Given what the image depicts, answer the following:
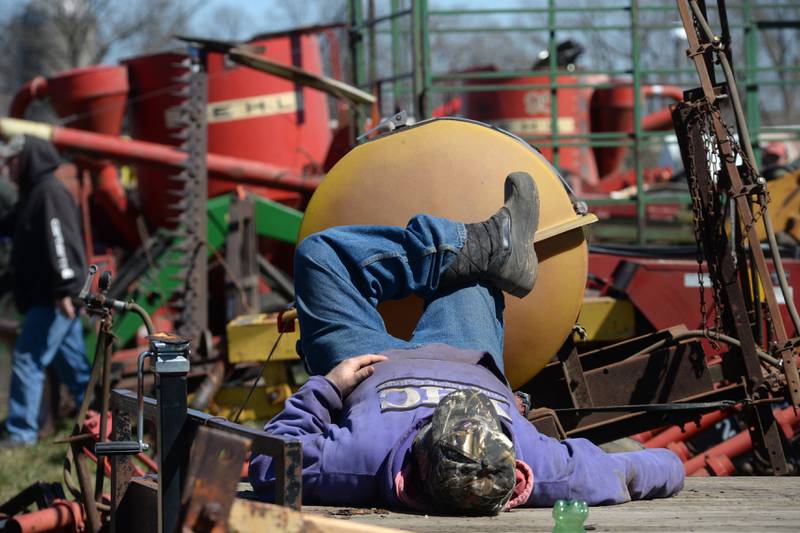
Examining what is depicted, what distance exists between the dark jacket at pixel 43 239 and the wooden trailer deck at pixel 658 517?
5198mm

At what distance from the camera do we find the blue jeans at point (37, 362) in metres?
7.84

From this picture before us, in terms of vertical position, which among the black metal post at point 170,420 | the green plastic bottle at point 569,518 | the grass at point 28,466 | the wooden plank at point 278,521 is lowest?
the grass at point 28,466

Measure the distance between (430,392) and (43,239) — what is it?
5310 millimetres

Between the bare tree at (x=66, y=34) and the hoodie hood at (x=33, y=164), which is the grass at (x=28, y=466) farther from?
the bare tree at (x=66, y=34)

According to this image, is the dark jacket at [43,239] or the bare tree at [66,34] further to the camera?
the bare tree at [66,34]

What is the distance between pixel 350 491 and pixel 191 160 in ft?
16.9

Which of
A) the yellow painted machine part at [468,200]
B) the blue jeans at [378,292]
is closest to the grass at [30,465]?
the yellow painted machine part at [468,200]

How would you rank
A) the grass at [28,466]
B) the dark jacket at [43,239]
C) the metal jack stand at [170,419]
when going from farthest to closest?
the dark jacket at [43,239] → the grass at [28,466] → the metal jack stand at [170,419]

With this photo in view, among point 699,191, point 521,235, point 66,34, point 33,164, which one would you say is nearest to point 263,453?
point 521,235

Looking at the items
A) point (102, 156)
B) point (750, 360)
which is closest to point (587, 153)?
point (102, 156)

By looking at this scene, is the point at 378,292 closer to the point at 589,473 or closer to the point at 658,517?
the point at 589,473

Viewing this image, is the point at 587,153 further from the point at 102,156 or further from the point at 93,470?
the point at 93,470

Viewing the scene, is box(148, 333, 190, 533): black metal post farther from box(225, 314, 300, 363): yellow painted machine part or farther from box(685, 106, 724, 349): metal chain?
box(225, 314, 300, 363): yellow painted machine part

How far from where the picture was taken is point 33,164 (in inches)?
321
